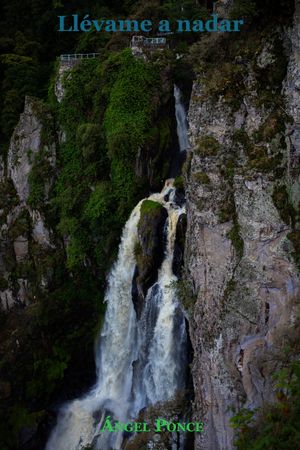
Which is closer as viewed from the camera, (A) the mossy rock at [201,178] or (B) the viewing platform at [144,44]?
(A) the mossy rock at [201,178]

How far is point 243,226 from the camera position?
1119 centimetres

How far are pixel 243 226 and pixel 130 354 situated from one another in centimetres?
938

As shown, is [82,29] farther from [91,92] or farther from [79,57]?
Result: [91,92]

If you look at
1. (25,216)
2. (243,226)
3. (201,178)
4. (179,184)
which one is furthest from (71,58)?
(243,226)

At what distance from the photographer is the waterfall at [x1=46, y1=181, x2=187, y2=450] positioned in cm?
1539

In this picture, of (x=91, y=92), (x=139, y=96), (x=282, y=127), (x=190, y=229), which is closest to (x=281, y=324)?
(x=190, y=229)

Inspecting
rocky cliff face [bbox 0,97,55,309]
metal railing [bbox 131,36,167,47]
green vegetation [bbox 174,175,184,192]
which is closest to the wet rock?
green vegetation [bbox 174,175,184,192]

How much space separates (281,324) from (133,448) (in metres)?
7.34

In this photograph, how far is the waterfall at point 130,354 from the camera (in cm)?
1539

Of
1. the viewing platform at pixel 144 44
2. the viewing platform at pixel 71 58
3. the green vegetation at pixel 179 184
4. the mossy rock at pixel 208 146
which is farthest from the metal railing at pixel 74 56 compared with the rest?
the mossy rock at pixel 208 146

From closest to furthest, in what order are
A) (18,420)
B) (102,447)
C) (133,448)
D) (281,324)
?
(281,324) → (133,448) → (102,447) → (18,420)

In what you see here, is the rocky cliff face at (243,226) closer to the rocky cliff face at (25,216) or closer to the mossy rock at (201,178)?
the mossy rock at (201,178)

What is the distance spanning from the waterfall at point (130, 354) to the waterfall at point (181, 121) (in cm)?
277

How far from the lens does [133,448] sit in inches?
553
